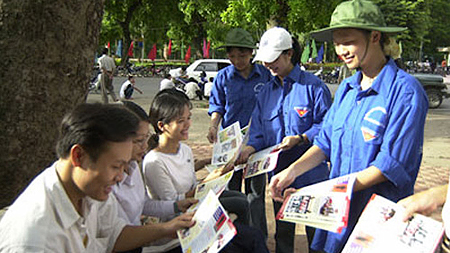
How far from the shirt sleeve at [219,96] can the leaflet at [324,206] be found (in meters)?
2.07

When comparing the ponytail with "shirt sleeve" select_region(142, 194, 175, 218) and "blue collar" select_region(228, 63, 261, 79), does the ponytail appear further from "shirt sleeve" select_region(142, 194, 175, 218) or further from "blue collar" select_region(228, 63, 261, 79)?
"blue collar" select_region(228, 63, 261, 79)

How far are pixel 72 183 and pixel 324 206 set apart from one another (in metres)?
1.07

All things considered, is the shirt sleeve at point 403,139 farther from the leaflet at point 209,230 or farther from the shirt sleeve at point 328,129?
the leaflet at point 209,230

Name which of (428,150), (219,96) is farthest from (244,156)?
(428,150)

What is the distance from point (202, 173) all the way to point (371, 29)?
417 cm

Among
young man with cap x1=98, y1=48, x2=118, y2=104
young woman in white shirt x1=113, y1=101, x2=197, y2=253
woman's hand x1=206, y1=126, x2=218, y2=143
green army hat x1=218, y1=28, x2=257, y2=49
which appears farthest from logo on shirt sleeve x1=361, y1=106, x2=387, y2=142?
young man with cap x1=98, y1=48, x2=118, y2=104

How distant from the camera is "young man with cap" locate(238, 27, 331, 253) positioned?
111 inches

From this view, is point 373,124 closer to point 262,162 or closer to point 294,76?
point 262,162

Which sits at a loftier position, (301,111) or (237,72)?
(237,72)

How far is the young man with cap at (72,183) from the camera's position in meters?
1.39

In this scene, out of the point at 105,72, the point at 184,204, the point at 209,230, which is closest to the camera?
the point at 209,230

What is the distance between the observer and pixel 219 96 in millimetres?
3941

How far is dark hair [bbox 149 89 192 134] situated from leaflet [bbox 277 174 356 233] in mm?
1042

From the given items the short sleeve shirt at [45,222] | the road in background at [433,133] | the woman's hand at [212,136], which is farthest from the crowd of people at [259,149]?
the road in background at [433,133]
